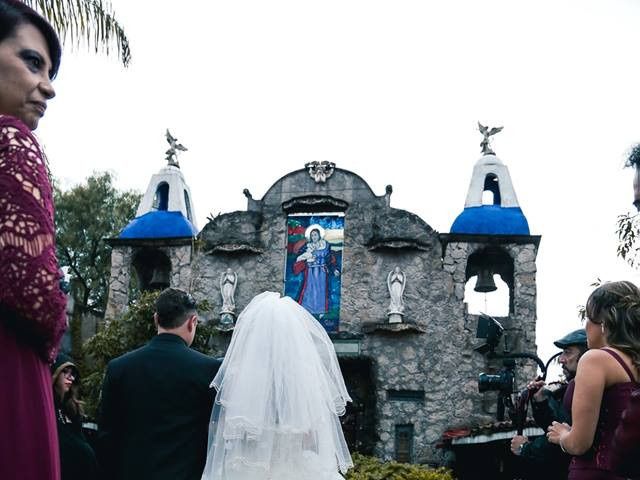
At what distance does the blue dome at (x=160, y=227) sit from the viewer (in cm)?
1917

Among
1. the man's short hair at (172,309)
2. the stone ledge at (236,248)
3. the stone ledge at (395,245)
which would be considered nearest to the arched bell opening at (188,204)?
the stone ledge at (236,248)

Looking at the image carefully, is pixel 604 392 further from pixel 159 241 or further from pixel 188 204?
pixel 188 204

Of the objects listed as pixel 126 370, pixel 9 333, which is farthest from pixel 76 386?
pixel 9 333

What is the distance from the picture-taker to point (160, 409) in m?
4.35

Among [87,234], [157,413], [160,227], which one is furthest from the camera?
[87,234]

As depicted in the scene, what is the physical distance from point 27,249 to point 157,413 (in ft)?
9.21

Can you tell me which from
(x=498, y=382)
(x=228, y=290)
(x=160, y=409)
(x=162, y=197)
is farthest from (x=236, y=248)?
(x=160, y=409)

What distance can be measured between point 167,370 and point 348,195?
558 inches

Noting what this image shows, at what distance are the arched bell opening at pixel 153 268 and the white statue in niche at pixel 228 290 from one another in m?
1.75

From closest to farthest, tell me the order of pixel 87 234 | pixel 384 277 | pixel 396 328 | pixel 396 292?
pixel 396 328 → pixel 396 292 → pixel 384 277 → pixel 87 234

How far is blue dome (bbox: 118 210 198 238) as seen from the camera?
62.9ft

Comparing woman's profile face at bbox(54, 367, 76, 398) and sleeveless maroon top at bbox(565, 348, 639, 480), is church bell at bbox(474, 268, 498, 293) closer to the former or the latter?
woman's profile face at bbox(54, 367, 76, 398)

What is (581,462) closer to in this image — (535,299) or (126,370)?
(126,370)

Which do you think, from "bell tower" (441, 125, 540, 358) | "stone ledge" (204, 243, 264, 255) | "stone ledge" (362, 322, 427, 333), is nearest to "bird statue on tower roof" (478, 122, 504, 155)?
"bell tower" (441, 125, 540, 358)
